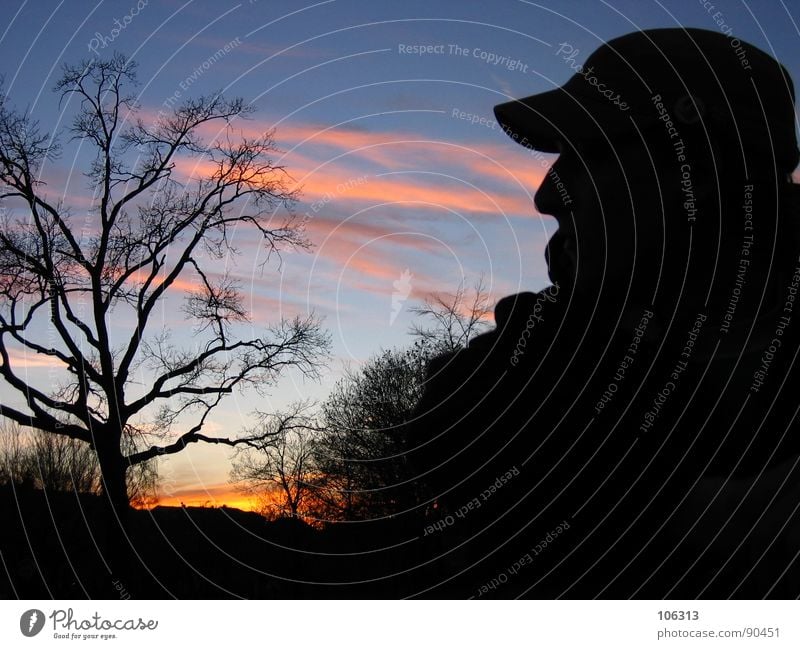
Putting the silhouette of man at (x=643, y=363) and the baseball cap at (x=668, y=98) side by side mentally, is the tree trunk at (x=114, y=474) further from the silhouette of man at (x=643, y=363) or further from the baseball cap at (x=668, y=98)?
the baseball cap at (x=668, y=98)

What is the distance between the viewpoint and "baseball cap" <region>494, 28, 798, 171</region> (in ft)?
11.1

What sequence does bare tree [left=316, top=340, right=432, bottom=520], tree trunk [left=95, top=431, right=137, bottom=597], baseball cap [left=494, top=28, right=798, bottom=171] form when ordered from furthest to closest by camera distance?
bare tree [left=316, top=340, right=432, bottom=520] → tree trunk [left=95, top=431, right=137, bottom=597] → baseball cap [left=494, top=28, right=798, bottom=171]

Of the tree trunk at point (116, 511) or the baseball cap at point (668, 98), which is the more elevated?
the baseball cap at point (668, 98)

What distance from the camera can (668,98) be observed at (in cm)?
339

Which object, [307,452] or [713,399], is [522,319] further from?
[307,452]

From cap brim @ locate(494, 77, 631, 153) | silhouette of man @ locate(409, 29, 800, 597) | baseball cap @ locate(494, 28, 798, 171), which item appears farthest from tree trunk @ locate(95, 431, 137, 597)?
baseball cap @ locate(494, 28, 798, 171)

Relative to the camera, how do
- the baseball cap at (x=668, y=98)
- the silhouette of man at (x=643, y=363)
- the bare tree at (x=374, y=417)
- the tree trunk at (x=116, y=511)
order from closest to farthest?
the silhouette of man at (x=643, y=363) → the baseball cap at (x=668, y=98) → the tree trunk at (x=116, y=511) → the bare tree at (x=374, y=417)

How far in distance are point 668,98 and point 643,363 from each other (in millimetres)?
1152

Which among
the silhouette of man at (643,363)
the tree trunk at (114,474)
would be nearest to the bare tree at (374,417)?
the tree trunk at (114,474)

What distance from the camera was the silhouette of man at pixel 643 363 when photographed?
10.4 feet

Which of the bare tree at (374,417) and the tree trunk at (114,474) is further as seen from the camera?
the bare tree at (374,417)

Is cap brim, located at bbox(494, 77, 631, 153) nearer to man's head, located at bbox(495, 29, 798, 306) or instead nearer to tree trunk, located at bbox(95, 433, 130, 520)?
man's head, located at bbox(495, 29, 798, 306)

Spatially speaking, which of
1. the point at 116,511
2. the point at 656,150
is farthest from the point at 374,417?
the point at 656,150

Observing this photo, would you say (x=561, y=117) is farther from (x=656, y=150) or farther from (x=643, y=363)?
(x=643, y=363)
